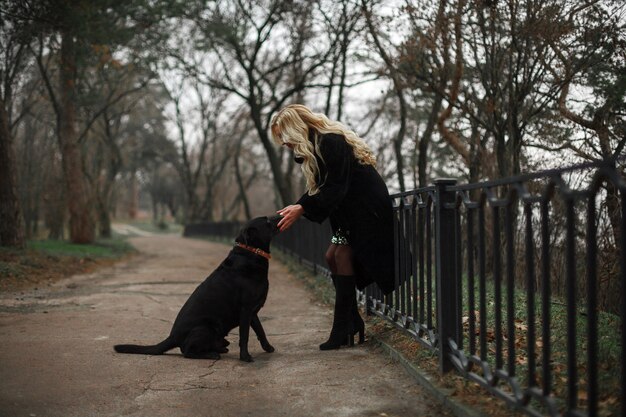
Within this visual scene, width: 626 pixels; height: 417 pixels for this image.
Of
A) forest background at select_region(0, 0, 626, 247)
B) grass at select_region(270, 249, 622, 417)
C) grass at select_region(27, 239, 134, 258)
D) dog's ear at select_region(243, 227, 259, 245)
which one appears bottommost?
grass at select_region(270, 249, 622, 417)

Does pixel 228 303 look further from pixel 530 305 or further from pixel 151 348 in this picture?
pixel 530 305

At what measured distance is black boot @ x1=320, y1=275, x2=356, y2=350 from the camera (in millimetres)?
5141

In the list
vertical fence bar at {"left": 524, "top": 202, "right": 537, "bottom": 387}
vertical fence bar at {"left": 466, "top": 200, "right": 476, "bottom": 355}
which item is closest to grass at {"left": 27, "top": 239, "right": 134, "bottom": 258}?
vertical fence bar at {"left": 466, "top": 200, "right": 476, "bottom": 355}

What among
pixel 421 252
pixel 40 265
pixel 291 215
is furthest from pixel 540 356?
pixel 40 265

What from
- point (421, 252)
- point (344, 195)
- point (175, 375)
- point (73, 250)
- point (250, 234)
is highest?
point (344, 195)

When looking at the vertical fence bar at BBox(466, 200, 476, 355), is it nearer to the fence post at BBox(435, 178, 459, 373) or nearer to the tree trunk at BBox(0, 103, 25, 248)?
the fence post at BBox(435, 178, 459, 373)

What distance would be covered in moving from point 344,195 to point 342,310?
1030 mm

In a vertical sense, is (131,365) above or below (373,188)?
below

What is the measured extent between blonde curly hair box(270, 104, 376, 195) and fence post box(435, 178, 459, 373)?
114cm

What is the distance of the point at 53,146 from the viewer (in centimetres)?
2656

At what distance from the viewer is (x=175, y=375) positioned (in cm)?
445

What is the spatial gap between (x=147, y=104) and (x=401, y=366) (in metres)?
32.5

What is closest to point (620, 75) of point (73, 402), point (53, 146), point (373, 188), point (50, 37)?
point (373, 188)

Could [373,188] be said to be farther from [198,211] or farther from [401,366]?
[198,211]
